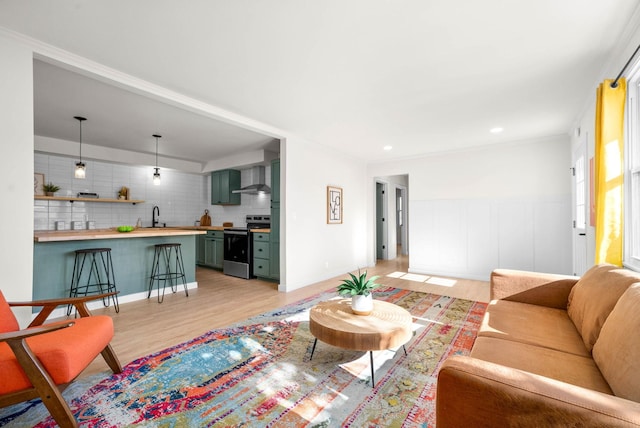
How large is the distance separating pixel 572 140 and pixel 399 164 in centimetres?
287

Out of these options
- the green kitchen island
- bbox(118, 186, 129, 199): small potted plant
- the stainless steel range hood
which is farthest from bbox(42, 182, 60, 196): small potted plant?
the stainless steel range hood

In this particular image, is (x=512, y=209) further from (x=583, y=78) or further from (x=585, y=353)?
(x=585, y=353)

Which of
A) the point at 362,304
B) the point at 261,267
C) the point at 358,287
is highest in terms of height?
the point at 358,287

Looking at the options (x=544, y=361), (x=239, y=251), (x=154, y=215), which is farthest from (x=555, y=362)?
(x=154, y=215)

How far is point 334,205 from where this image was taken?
566 cm

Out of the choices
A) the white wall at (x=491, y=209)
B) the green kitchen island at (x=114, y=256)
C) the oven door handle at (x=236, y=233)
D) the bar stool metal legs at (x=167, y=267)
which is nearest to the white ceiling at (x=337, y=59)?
the white wall at (x=491, y=209)

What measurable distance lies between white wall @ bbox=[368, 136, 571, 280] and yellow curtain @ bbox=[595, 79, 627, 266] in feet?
9.51

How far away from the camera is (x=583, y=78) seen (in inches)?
A: 112

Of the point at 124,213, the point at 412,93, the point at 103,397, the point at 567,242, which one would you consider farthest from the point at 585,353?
the point at 124,213

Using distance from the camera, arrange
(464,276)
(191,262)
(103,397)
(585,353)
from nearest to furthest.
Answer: (585,353)
(103,397)
(191,262)
(464,276)

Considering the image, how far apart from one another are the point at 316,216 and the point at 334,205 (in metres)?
0.64

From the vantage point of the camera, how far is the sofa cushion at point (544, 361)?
1298 millimetres

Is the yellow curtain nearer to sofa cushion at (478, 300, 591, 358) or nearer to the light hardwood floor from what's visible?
sofa cushion at (478, 300, 591, 358)

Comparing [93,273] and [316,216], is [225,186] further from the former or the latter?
[93,273]
